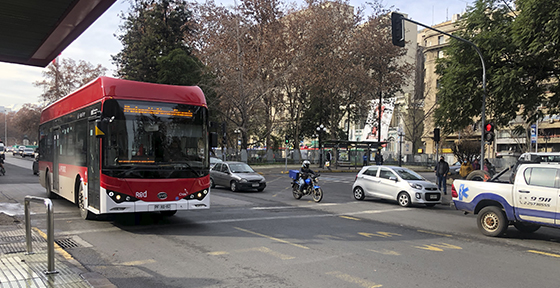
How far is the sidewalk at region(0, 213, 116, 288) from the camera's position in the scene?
17.3 feet

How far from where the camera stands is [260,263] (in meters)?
7.10

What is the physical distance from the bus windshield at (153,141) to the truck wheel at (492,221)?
6.75 metres

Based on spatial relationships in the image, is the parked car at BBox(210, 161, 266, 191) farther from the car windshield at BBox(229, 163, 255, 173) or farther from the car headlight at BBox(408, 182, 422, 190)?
the car headlight at BBox(408, 182, 422, 190)

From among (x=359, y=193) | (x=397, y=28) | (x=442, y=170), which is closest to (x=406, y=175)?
(x=359, y=193)

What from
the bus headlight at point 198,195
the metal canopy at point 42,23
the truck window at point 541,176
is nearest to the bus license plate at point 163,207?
the bus headlight at point 198,195

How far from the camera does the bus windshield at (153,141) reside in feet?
30.8

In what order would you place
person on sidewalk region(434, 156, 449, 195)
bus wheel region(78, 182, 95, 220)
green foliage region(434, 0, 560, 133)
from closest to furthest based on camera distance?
bus wheel region(78, 182, 95, 220), green foliage region(434, 0, 560, 133), person on sidewalk region(434, 156, 449, 195)

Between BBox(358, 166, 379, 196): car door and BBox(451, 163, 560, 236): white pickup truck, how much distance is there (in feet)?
21.8

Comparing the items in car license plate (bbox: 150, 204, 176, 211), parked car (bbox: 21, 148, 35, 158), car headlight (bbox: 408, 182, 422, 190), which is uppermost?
parked car (bbox: 21, 148, 35, 158)

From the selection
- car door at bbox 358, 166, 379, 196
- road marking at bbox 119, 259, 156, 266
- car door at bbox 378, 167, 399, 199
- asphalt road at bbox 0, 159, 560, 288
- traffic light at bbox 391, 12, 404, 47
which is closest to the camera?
asphalt road at bbox 0, 159, 560, 288

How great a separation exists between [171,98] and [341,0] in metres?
39.8

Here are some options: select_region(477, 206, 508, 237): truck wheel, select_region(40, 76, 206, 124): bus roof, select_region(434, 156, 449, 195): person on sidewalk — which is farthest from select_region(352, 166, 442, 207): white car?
select_region(40, 76, 206, 124): bus roof

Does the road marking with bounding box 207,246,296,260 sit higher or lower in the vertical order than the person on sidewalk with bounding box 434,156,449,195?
lower

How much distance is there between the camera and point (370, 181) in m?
17.8
